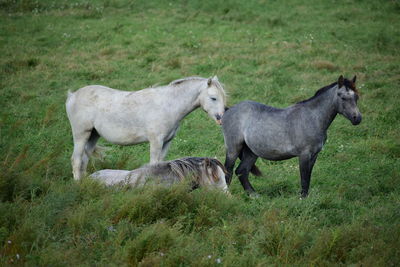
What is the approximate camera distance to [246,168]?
823 centimetres

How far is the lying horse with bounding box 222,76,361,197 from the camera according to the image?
25.0 ft

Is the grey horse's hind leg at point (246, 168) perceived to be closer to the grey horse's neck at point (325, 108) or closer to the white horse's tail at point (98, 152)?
the grey horse's neck at point (325, 108)

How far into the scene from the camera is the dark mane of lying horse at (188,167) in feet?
22.4

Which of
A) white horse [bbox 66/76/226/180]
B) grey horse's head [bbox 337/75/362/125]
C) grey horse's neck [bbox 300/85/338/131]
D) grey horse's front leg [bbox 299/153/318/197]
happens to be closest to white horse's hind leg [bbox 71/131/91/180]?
white horse [bbox 66/76/226/180]

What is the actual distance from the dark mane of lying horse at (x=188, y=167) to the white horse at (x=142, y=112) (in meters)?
0.92

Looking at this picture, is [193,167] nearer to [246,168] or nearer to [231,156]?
[231,156]

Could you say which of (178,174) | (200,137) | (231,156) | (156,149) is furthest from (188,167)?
(200,137)

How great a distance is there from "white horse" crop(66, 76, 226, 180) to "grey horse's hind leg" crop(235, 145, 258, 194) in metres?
0.80

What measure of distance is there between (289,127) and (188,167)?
1872 millimetres

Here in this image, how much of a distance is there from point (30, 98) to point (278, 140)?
739 centimetres

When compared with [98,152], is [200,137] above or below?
below

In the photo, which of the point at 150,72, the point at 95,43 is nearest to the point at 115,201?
the point at 150,72

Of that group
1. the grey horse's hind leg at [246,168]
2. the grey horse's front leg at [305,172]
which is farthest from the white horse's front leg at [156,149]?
the grey horse's front leg at [305,172]

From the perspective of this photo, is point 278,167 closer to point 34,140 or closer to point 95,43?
point 34,140
